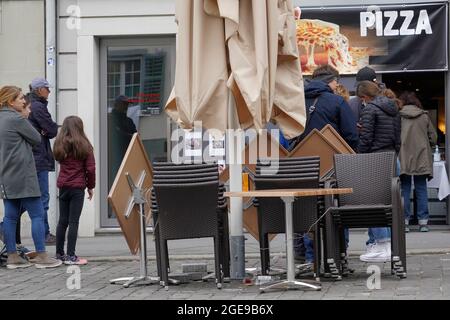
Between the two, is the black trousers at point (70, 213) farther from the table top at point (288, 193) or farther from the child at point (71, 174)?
the table top at point (288, 193)

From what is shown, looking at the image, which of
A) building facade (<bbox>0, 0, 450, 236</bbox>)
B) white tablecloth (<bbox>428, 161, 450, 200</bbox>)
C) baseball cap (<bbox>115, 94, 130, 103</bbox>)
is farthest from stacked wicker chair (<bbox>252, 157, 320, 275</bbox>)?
baseball cap (<bbox>115, 94, 130, 103</bbox>)

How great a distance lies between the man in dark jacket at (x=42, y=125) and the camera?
11367mm

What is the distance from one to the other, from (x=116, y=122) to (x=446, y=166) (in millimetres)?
4768

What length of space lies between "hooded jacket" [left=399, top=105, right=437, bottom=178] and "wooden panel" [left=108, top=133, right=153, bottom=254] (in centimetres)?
519

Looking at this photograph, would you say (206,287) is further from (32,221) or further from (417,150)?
→ (417,150)

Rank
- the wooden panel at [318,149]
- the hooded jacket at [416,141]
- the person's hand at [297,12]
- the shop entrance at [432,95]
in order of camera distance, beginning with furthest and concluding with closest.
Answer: the shop entrance at [432,95]
the hooded jacket at [416,141]
the person's hand at [297,12]
the wooden panel at [318,149]

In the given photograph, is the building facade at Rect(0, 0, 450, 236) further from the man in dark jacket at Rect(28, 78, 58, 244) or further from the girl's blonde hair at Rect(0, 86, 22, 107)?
the girl's blonde hair at Rect(0, 86, 22, 107)

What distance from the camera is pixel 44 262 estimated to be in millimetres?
10438

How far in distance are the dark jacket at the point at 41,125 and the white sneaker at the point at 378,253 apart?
393 cm

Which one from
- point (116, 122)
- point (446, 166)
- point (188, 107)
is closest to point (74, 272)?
point (188, 107)

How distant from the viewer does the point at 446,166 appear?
13664 mm

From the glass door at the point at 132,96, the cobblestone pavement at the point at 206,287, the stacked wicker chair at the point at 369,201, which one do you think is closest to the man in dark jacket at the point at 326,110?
the stacked wicker chair at the point at 369,201

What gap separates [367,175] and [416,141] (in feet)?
15.1
